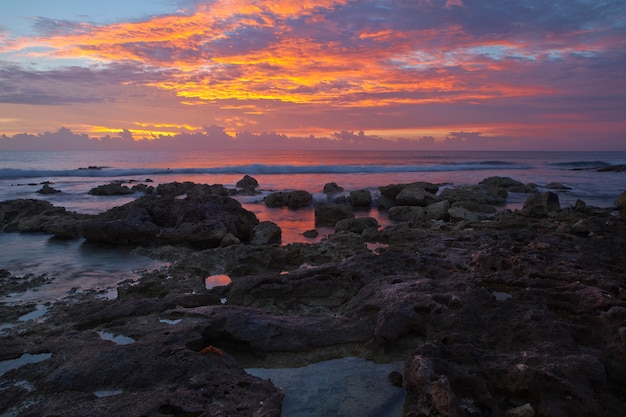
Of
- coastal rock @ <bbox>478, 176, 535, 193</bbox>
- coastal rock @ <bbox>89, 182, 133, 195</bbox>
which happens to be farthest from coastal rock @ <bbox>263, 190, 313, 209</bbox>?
coastal rock @ <bbox>478, 176, 535, 193</bbox>

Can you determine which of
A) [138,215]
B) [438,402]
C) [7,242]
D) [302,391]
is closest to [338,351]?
[302,391]

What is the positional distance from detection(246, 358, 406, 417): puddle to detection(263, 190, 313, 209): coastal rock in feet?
49.9

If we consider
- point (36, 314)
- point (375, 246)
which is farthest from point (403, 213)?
point (36, 314)

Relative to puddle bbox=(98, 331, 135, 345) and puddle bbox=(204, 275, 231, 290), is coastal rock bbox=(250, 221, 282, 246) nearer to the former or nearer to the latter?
puddle bbox=(204, 275, 231, 290)

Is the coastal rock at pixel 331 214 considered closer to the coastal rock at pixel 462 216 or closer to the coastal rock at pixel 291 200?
the coastal rock at pixel 462 216

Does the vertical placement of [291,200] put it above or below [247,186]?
below

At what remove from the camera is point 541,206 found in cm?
1438

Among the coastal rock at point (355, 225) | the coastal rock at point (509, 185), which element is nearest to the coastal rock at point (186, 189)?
the coastal rock at point (355, 225)

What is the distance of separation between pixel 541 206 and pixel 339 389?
12800mm

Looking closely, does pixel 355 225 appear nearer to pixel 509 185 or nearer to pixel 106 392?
pixel 106 392

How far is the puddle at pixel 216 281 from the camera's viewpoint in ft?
24.3

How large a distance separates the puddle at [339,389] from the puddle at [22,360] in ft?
6.99

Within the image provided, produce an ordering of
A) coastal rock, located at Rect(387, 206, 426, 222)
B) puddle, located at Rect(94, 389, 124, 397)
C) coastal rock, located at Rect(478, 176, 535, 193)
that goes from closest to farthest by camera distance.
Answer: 1. puddle, located at Rect(94, 389, 124, 397)
2. coastal rock, located at Rect(387, 206, 426, 222)
3. coastal rock, located at Rect(478, 176, 535, 193)

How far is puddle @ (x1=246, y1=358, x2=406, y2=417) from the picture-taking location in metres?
Answer: 3.70
